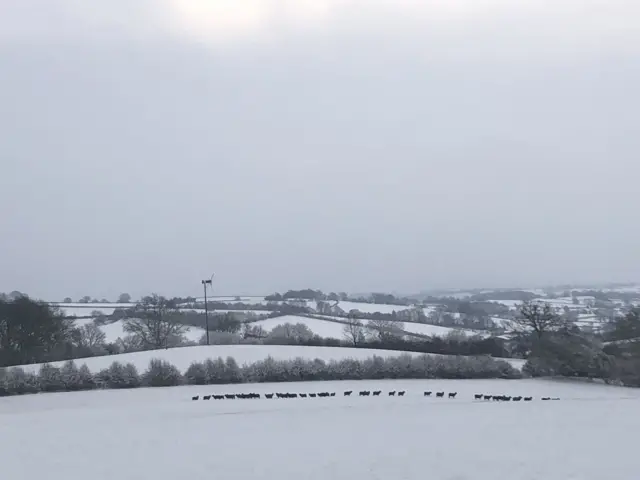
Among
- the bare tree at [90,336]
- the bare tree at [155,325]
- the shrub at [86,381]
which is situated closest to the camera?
the shrub at [86,381]

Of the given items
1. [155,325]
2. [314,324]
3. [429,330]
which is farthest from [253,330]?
[429,330]

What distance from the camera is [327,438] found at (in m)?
25.3

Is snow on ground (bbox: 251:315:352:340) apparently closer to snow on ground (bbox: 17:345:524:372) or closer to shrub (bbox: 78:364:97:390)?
snow on ground (bbox: 17:345:524:372)

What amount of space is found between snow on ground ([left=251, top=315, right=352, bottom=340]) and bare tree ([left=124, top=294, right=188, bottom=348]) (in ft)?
44.0

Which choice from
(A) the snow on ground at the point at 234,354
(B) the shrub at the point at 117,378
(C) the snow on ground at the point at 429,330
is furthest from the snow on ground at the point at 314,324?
(B) the shrub at the point at 117,378

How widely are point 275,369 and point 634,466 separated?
1333 inches

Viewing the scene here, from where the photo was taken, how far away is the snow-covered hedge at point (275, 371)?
4769cm

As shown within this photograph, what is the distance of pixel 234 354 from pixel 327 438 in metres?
32.9

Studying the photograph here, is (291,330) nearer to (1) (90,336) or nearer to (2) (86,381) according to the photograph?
(1) (90,336)

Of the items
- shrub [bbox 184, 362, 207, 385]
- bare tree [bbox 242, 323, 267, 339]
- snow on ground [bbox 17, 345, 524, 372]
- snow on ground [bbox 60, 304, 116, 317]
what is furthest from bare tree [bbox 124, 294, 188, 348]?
snow on ground [bbox 60, 304, 116, 317]

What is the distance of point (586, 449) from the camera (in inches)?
869

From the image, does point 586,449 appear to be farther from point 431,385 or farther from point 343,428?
point 431,385

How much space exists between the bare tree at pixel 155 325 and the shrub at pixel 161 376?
32284 millimetres

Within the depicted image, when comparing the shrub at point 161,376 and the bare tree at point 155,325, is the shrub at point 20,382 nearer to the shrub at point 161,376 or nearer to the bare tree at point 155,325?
the shrub at point 161,376
